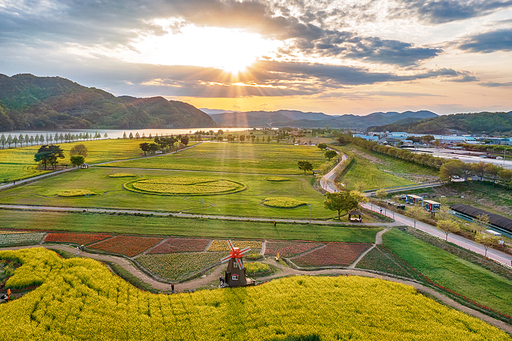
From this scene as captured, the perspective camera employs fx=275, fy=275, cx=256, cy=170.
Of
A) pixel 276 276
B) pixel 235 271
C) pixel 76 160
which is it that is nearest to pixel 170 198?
pixel 235 271

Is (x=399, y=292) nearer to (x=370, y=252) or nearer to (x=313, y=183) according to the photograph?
(x=370, y=252)

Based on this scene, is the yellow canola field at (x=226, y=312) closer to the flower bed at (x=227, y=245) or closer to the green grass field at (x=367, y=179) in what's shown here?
the flower bed at (x=227, y=245)

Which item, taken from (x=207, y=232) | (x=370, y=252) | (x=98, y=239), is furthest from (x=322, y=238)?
(x=98, y=239)

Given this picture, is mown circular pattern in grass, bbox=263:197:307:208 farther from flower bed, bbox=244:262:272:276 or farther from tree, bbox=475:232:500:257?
tree, bbox=475:232:500:257

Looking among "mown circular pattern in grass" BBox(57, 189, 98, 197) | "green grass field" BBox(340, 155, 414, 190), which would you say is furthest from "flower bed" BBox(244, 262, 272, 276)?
"green grass field" BBox(340, 155, 414, 190)

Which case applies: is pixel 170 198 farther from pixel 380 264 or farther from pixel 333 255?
pixel 380 264
